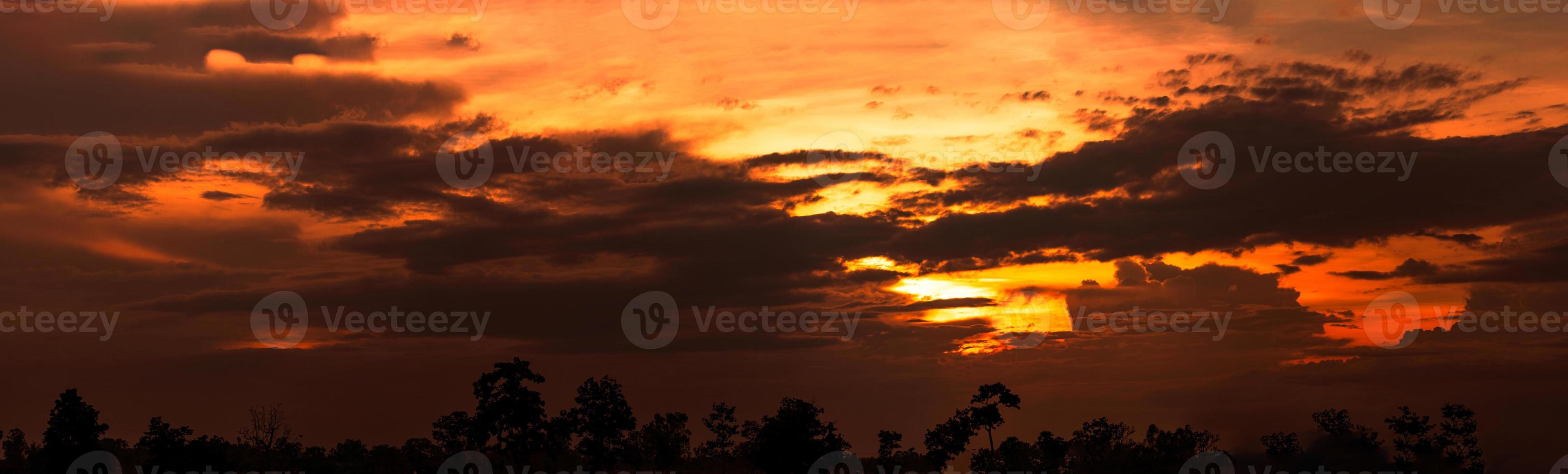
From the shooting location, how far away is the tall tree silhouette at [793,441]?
126 meters

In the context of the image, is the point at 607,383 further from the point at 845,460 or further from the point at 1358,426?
the point at 1358,426

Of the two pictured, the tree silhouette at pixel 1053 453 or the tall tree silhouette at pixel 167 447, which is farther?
the tree silhouette at pixel 1053 453

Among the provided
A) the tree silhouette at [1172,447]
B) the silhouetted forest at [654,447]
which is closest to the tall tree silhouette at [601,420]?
the silhouetted forest at [654,447]

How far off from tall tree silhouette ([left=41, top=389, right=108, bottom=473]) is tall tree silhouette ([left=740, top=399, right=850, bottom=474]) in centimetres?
7086


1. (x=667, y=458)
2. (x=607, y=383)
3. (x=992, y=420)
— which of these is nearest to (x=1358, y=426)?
(x=992, y=420)

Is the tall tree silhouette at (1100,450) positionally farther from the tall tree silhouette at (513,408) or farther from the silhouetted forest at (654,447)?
the tall tree silhouette at (513,408)

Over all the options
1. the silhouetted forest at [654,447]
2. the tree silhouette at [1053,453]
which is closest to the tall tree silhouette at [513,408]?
the silhouetted forest at [654,447]

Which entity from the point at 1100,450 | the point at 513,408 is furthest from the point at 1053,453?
the point at 513,408

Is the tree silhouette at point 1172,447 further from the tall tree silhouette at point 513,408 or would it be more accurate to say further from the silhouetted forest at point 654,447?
the tall tree silhouette at point 513,408

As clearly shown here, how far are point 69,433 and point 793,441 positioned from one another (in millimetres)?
75962

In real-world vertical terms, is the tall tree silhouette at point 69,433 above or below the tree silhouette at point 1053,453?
above

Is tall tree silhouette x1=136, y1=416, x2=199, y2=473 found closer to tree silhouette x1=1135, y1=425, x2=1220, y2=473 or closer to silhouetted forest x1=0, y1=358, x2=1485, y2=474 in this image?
silhouetted forest x1=0, y1=358, x2=1485, y2=474

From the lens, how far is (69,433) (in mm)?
111812

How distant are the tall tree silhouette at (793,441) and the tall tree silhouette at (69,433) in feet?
232
